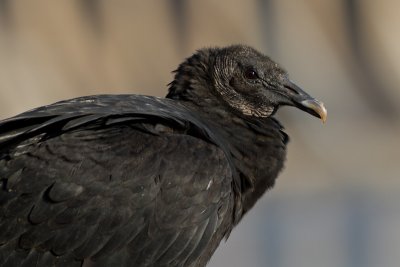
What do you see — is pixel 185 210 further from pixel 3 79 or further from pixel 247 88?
pixel 3 79

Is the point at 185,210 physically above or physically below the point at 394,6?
above

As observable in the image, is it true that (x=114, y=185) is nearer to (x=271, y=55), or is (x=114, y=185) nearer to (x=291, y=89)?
(x=291, y=89)

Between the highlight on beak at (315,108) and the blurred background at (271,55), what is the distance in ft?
14.3

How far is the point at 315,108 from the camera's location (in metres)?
4.66

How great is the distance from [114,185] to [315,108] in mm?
1132

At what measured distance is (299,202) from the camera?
8.70m

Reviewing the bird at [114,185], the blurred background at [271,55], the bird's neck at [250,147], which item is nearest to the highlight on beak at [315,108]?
the bird's neck at [250,147]

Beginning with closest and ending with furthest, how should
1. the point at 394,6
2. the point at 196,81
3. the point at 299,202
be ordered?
the point at 196,81, the point at 299,202, the point at 394,6

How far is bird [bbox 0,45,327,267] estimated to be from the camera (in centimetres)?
400

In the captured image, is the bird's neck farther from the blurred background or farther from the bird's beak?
the blurred background

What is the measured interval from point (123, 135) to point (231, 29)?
6.43 meters

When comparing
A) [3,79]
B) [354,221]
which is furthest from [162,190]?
[3,79]

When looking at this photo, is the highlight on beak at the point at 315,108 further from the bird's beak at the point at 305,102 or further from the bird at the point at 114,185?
the bird at the point at 114,185

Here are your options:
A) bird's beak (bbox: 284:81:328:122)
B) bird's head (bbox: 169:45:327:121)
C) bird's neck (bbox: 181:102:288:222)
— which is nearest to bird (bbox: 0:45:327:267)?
bird's neck (bbox: 181:102:288:222)
